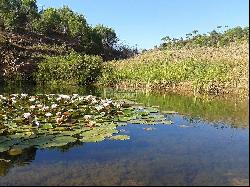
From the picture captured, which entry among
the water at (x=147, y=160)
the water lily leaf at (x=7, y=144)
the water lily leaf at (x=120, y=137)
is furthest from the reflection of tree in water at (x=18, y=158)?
the water lily leaf at (x=120, y=137)

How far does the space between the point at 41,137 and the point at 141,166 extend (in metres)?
2.90

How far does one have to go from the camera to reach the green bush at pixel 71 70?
3306 centimetres

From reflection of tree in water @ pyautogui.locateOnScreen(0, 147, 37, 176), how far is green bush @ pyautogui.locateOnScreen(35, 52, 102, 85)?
24567mm

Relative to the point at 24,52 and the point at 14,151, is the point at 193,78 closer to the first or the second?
the point at 14,151

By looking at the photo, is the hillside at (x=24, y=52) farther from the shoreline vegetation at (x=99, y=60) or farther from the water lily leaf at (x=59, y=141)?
the water lily leaf at (x=59, y=141)

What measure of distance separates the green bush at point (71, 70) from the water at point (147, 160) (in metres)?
22.0

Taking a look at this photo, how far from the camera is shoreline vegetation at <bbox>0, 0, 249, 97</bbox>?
24516mm

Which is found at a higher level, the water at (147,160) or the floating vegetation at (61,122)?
the floating vegetation at (61,122)

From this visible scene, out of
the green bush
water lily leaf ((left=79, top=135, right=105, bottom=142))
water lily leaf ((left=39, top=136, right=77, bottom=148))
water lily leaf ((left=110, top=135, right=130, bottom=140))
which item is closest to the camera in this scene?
water lily leaf ((left=39, top=136, right=77, bottom=148))

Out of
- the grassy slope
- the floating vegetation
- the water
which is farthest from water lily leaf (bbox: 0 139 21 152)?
the grassy slope

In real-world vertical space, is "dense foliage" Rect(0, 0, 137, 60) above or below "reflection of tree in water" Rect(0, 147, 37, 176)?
above

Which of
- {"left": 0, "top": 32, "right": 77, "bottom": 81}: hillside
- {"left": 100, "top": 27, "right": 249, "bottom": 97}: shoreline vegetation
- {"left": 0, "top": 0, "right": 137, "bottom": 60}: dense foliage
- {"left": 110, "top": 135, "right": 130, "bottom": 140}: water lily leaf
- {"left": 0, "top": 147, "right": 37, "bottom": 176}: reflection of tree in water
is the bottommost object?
{"left": 0, "top": 147, "right": 37, "bottom": 176}: reflection of tree in water

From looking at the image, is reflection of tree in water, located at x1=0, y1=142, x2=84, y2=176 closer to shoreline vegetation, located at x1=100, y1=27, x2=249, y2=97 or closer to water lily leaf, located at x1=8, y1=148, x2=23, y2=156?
water lily leaf, located at x1=8, y1=148, x2=23, y2=156

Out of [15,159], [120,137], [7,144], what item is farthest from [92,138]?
[15,159]
